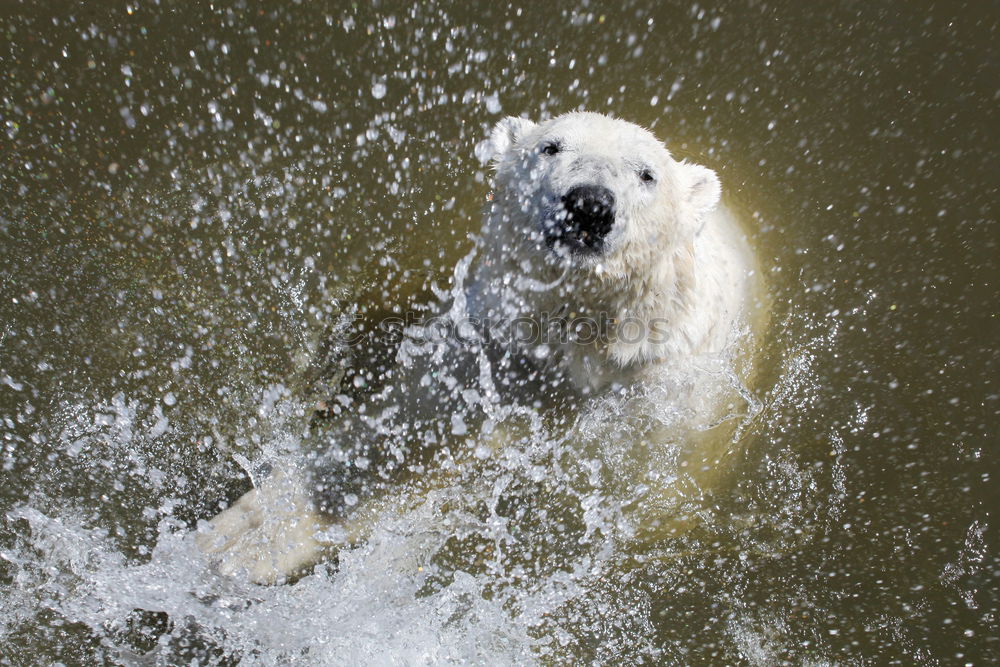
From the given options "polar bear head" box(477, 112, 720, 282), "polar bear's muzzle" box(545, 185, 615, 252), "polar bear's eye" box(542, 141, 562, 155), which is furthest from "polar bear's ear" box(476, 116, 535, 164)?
"polar bear's muzzle" box(545, 185, 615, 252)

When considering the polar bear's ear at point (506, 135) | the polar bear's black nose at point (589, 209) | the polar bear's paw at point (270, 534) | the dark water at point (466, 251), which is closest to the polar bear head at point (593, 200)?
the polar bear's black nose at point (589, 209)

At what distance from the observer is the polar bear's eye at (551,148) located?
249 cm

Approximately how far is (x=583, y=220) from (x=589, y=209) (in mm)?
38

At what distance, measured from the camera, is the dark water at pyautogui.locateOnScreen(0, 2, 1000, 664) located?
9.87 ft

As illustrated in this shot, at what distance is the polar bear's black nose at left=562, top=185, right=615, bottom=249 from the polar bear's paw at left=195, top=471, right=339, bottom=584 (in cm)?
146

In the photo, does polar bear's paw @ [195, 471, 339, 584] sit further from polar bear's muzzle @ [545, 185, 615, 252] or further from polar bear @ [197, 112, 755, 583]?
polar bear's muzzle @ [545, 185, 615, 252]

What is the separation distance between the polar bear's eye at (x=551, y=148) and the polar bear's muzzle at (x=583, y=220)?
0.82 ft

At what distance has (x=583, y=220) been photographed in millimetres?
2316

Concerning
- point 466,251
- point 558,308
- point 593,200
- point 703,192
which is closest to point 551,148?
point 593,200

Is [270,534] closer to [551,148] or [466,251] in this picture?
[466,251]

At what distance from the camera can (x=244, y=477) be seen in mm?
2986

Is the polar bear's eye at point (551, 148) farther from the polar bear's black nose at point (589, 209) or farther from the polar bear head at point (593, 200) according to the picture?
the polar bear's black nose at point (589, 209)

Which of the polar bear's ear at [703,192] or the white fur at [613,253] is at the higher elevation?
the polar bear's ear at [703,192]

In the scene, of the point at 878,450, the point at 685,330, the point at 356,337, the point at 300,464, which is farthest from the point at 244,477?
the point at 878,450
